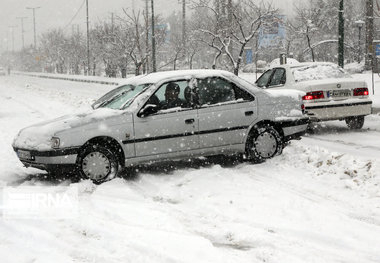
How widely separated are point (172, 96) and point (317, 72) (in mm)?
5000

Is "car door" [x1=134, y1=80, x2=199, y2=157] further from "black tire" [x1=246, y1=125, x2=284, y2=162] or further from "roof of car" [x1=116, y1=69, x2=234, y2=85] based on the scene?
"black tire" [x1=246, y1=125, x2=284, y2=162]

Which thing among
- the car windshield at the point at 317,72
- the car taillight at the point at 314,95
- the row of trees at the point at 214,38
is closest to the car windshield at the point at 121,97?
the car taillight at the point at 314,95

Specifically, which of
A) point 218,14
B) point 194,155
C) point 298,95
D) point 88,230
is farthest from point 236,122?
point 218,14

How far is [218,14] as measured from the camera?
94.1ft

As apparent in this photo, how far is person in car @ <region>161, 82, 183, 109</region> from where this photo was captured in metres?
7.71

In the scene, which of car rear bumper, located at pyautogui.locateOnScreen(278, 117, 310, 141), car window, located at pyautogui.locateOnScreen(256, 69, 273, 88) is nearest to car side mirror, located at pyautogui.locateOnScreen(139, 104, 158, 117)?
car rear bumper, located at pyautogui.locateOnScreen(278, 117, 310, 141)

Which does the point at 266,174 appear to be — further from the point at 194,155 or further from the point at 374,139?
the point at 374,139

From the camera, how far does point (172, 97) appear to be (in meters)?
7.78

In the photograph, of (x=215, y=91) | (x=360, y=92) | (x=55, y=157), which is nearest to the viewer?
(x=55, y=157)

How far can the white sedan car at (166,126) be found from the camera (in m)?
7.14

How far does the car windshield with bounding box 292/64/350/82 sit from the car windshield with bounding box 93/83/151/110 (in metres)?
4.69

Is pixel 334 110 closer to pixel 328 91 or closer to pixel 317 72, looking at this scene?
pixel 328 91

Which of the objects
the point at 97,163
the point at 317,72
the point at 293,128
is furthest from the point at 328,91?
the point at 97,163

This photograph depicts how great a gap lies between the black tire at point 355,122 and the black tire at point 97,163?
6.66 metres
